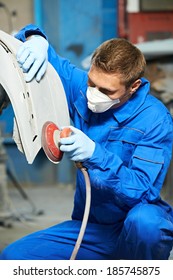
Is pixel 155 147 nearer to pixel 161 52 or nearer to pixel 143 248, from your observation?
pixel 143 248

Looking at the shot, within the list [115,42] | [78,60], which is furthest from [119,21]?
[115,42]

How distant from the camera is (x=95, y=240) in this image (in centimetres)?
200

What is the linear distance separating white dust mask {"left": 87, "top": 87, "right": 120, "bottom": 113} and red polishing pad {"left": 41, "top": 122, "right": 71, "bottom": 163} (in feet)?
0.54

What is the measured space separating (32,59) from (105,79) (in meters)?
0.24

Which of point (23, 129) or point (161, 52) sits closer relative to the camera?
point (23, 129)

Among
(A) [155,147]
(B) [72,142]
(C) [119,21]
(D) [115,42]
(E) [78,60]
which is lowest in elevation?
(E) [78,60]

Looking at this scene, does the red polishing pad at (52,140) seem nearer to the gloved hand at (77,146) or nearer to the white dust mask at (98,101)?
the gloved hand at (77,146)

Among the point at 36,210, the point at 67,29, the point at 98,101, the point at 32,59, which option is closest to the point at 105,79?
the point at 98,101

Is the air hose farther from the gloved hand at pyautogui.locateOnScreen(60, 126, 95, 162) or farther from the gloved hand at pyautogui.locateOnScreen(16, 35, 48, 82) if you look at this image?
the gloved hand at pyautogui.locateOnScreen(16, 35, 48, 82)

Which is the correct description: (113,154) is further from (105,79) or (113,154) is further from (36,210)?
(36,210)

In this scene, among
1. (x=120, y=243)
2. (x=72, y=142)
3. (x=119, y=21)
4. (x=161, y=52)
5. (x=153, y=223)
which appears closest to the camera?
(x=72, y=142)

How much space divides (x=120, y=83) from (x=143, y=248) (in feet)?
1.73

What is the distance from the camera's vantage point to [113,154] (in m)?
1.76

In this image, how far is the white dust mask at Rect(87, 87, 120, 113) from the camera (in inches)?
71.7
